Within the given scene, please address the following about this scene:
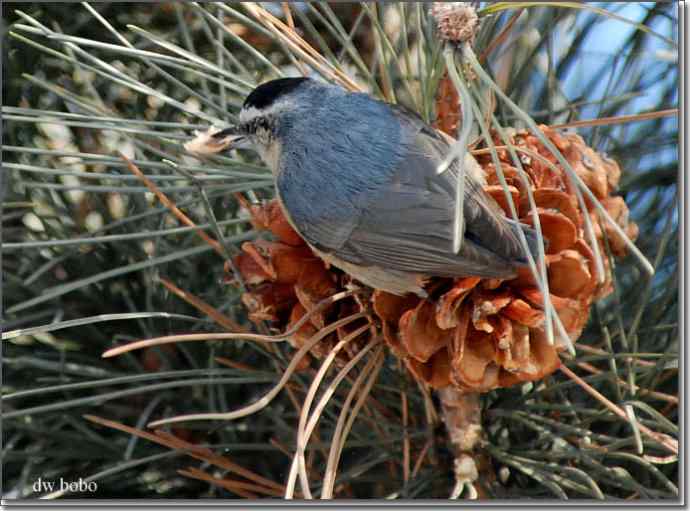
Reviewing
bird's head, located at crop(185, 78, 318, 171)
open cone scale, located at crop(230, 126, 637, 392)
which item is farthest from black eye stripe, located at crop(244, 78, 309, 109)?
open cone scale, located at crop(230, 126, 637, 392)

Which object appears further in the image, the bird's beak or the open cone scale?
the bird's beak

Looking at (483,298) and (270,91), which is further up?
(270,91)

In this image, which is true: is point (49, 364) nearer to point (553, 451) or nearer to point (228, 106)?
point (228, 106)

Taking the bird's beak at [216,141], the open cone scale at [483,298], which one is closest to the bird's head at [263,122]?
the bird's beak at [216,141]

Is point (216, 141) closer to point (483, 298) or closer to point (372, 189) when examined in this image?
point (372, 189)

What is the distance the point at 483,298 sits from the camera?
77 cm

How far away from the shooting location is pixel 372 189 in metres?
0.88

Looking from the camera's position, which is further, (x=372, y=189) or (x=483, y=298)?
(x=372, y=189)

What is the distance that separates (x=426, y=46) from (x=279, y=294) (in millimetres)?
298

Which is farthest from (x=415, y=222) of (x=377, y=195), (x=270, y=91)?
(x=270, y=91)

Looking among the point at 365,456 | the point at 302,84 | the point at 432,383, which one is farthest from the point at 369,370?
the point at 302,84

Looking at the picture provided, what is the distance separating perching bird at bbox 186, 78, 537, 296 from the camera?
80 cm

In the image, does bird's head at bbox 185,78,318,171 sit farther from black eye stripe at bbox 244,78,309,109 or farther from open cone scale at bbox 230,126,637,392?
open cone scale at bbox 230,126,637,392

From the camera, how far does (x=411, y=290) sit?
79 centimetres
